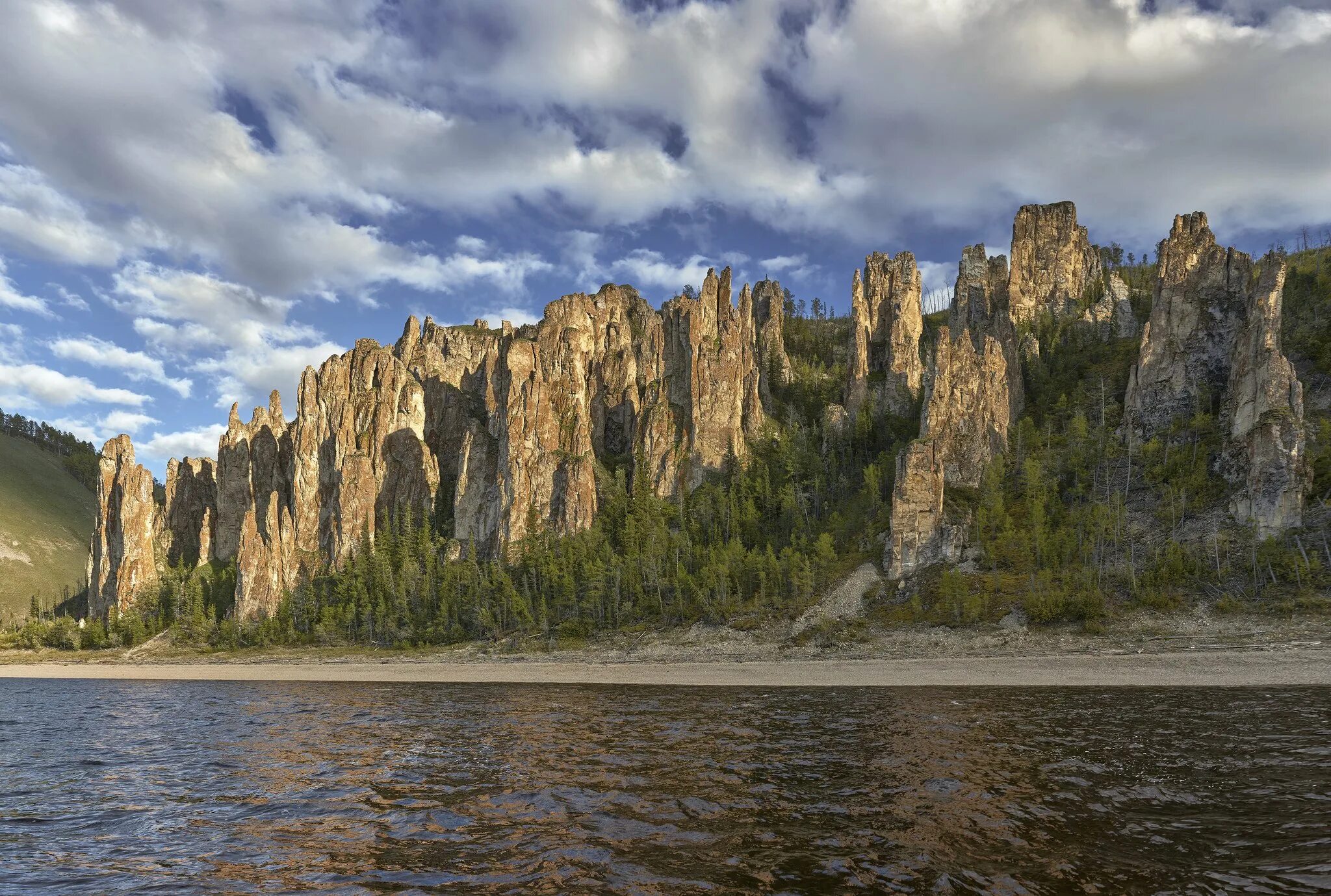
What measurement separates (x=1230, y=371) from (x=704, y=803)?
154 meters

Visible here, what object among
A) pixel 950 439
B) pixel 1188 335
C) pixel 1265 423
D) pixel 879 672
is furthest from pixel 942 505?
pixel 1188 335

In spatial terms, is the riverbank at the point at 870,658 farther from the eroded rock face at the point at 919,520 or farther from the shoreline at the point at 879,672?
the eroded rock face at the point at 919,520

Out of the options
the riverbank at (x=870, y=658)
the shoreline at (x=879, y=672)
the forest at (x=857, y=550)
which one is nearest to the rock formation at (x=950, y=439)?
the forest at (x=857, y=550)

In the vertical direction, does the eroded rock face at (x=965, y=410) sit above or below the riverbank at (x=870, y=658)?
above

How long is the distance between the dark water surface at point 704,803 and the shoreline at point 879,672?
1576 cm

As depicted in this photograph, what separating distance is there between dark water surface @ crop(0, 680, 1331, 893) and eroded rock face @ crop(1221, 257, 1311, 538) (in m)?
70.6

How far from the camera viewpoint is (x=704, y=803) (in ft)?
78.5

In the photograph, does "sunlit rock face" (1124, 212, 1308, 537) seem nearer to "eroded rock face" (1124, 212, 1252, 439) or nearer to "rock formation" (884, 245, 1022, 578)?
"eroded rock face" (1124, 212, 1252, 439)

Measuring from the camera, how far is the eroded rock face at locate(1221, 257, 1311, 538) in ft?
335

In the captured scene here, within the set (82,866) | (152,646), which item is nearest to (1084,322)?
(82,866)

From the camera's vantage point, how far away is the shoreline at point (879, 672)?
2467 inches

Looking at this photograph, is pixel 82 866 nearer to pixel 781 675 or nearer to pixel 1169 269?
pixel 781 675

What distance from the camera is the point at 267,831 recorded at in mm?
22547

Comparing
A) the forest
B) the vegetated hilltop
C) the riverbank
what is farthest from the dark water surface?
the vegetated hilltop
